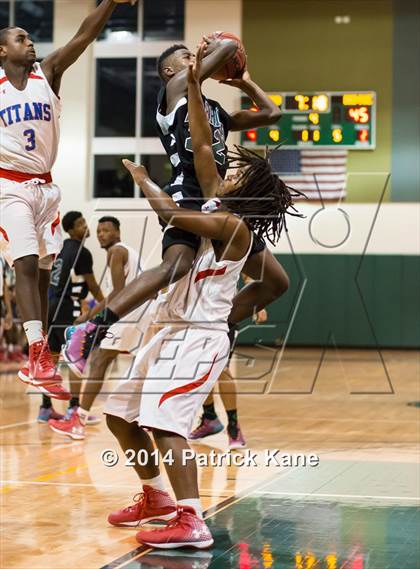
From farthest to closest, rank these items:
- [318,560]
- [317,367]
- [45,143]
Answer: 1. [317,367]
2. [318,560]
3. [45,143]

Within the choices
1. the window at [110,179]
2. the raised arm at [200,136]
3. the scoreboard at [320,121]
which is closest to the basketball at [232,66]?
the raised arm at [200,136]

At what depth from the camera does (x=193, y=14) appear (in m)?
18.2

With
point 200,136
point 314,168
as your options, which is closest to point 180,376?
point 200,136

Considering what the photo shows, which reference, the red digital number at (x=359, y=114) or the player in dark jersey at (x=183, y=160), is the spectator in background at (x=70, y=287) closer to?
the player in dark jersey at (x=183, y=160)

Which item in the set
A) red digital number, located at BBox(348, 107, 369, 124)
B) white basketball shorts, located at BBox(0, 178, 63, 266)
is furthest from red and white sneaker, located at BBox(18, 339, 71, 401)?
red digital number, located at BBox(348, 107, 369, 124)

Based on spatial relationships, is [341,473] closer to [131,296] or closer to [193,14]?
[131,296]

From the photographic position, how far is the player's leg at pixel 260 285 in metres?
4.92

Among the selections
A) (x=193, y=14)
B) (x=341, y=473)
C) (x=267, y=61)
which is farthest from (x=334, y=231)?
(x=341, y=473)

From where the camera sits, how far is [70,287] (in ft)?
28.5

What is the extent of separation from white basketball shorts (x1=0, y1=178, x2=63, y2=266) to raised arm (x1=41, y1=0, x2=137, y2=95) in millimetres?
468

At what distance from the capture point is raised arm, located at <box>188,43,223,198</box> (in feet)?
13.2

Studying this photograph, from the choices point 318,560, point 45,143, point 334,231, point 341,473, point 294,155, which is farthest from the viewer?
point 334,231

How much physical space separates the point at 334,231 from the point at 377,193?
1.19 meters

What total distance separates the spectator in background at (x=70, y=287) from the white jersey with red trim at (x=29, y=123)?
287 cm
